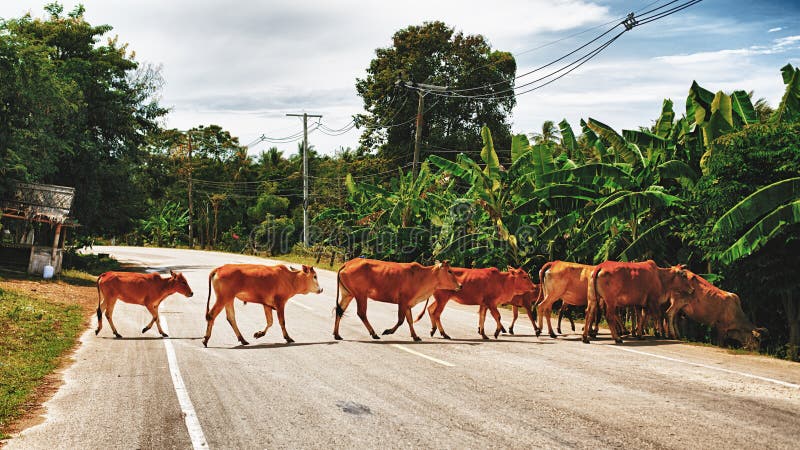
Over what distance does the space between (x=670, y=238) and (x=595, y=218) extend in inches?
81.0

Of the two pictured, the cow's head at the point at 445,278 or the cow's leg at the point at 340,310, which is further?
the cow's head at the point at 445,278

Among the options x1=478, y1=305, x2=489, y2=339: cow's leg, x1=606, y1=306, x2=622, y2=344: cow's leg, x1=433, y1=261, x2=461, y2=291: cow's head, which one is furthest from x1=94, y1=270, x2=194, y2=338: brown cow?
x1=606, y1=306, x2=622, y2=344: cow's leg

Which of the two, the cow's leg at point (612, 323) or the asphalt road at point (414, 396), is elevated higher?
the cow's leg at point (612, 323)

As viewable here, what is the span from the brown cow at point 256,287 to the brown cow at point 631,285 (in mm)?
5394

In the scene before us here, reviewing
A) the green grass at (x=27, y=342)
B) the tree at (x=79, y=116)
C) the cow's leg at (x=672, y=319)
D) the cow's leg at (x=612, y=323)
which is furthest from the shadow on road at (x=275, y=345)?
the tree at (x=79, y=116)

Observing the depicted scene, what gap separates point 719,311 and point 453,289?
16.2 ft

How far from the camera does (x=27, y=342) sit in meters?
11.9

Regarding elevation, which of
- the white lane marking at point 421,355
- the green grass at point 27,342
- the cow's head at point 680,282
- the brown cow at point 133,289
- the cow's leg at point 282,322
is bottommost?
the green grass at point 27,342

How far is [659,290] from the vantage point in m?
13.0

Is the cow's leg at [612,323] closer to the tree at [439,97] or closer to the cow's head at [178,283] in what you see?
the cow's head at [178,283]

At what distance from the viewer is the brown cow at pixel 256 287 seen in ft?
38.8

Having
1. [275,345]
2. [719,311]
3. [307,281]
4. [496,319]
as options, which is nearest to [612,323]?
[719,311]

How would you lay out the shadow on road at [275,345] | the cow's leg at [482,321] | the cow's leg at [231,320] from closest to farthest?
the shadow on road at [275,345] < the cow's leg at [231,320] < the cow's leg at [482,321]

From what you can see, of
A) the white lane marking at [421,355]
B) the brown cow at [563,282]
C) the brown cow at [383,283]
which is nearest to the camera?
the white lane marking at [421,355]
